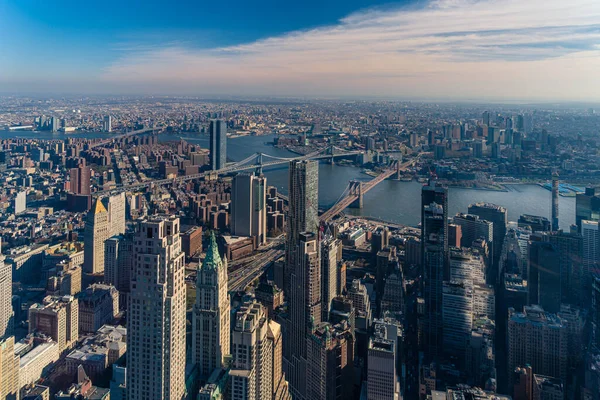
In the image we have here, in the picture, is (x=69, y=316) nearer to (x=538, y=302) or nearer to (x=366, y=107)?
(x=538, y=302)

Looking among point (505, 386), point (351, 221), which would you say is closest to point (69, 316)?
point (505, 386)

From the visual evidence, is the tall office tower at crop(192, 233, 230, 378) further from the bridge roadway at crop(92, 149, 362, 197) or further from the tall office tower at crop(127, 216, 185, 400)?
the bridge roadway at crop(92, 149, 362, 197)

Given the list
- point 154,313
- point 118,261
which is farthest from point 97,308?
point 154,313

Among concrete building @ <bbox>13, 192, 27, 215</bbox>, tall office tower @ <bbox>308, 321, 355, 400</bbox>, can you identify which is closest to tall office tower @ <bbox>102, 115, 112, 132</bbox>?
concrete building @ <bbox>13, 192, 27, 215</bbox>

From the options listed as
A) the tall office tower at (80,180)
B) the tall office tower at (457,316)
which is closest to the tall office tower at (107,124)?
the tall office tower at (80,180)

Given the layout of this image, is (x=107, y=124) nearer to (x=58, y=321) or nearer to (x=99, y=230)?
(x=99, y=230)

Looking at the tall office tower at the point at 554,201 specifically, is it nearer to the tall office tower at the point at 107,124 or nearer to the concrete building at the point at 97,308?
the concrete building at the point at 97,308
